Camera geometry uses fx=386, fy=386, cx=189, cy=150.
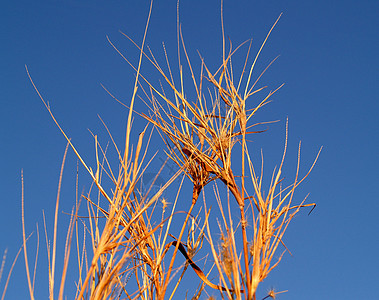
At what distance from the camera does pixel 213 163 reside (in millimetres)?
1184

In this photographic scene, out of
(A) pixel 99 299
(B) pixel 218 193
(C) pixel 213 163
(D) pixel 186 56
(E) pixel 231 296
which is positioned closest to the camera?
(A) pixel 99 299

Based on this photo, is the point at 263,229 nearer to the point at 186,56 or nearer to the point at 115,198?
the point at 115,198

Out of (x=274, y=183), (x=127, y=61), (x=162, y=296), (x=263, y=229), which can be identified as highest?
(x=127, y=61)

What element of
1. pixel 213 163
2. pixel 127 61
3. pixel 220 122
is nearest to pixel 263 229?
pixel 213 163

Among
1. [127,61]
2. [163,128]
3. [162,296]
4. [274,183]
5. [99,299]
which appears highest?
[127,61]

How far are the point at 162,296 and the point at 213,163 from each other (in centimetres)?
41

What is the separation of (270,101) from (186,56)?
348 millimetres

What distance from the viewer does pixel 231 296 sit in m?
0.97

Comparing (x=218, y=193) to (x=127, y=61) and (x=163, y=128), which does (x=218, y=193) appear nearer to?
(x=163, y=128)

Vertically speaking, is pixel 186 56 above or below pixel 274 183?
above

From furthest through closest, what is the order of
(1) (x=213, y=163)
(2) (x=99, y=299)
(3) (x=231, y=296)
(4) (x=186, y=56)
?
(4) (x=186, y=56)
(1) (x=213, y=163)
(3) (x=231, y=296)
(2) (x=99, y=299)

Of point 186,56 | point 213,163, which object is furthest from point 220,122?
point 186,56

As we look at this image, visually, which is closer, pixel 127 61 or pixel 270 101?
pixel 127 61

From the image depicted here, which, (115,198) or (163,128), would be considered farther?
(163,128)
